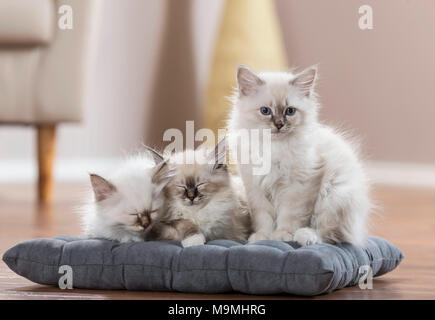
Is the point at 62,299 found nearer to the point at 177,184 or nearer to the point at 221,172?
the point at 177,184

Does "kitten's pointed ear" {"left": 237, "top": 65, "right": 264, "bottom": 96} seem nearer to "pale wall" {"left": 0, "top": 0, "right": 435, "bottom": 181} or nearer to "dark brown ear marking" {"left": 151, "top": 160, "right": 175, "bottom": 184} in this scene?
"dark brown ear marking" {"left": 151, "top": 160, "right": 175, "bottom": 184}

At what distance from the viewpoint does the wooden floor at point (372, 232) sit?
144 cm

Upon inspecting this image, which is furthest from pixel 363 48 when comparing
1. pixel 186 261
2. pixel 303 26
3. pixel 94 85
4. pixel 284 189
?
pixel 186 261

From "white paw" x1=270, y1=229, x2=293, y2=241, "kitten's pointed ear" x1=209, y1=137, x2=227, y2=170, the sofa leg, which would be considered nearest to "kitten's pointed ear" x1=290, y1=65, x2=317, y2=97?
"kitten's pointed ear" x1=209, y1=137, x2=227, y2=170

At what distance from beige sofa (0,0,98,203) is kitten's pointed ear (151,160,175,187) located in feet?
5.04

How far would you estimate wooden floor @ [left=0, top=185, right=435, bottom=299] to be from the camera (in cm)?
144

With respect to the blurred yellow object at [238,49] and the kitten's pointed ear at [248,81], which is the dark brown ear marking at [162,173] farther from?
the blurred yellow object at [238,49]

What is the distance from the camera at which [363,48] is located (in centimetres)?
408

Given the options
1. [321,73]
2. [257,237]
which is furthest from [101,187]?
[321,73]

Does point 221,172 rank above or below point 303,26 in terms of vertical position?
below

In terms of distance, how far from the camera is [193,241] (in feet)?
4.92

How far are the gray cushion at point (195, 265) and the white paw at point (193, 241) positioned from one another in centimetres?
2

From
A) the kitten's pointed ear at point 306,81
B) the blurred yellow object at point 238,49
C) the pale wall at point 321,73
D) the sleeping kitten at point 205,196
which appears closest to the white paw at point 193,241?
the sleeping kitten at point 205,196

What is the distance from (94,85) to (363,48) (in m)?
1.63
